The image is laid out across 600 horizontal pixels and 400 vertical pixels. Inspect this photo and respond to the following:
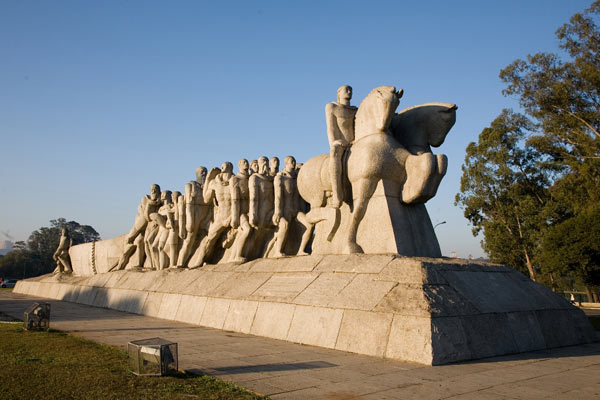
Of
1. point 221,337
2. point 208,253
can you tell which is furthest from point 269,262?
point 208,253

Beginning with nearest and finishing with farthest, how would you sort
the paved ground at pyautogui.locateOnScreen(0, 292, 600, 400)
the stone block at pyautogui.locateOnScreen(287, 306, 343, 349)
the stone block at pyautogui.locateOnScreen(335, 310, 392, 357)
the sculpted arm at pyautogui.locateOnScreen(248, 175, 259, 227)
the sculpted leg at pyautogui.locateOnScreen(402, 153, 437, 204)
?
1. the paved ground at pyautogui.locateOnScreen(0, 292, 600, 400)
2. the stone block at pyautogui.locateOnScreen(335, 310, 392, 357)
3. the stone block at pyautogui.locateOnScreen(287, 306, 343, 349)
4. the sculpted leg at pyautogui.locateOnScreen(402, 153, 437, 204)
5. the sculpted arm at pyautogui.locateOnScreen(248, 175, 259, 227)

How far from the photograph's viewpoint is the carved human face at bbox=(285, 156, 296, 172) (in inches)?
Answer: 450

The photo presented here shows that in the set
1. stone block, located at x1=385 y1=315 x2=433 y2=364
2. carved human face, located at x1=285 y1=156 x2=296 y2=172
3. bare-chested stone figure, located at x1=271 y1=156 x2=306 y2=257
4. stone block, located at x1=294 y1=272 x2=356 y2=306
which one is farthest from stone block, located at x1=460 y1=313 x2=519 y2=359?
carved human face, located at x1=285 y1=156 x2=296 y2=172

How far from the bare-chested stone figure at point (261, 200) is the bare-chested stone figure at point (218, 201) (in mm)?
793

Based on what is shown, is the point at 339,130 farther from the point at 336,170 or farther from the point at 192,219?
the point at 192,219

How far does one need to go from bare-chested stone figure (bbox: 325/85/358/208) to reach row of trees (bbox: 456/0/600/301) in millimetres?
14786

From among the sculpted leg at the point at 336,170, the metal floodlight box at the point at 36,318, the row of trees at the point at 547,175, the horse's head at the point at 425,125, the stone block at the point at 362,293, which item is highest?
the row of trees at the point at 547,175

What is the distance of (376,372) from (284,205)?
645 cm

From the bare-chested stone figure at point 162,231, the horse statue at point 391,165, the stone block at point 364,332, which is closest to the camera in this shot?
the stone block at point 364,332

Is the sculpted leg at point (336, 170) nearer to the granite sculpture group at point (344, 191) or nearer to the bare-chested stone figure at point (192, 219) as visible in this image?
the granite sculpture group at point (344, 191)

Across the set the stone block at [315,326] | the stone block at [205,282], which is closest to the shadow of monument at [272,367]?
the stone block at [315,326]

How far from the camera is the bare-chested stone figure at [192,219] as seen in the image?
13711 millimetres

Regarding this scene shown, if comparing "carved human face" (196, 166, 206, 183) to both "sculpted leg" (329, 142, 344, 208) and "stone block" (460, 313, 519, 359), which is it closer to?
"sculpted leg" (329, 142, 344, 208)

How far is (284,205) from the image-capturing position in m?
11.2
